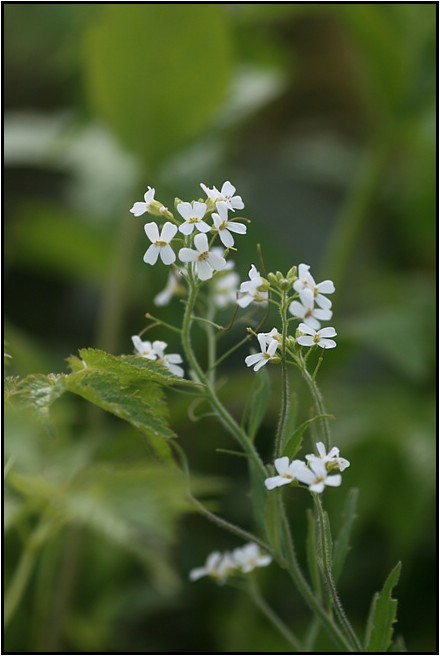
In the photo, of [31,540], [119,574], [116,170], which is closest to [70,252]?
[116,170]

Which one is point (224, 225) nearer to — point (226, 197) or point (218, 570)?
point (226, 197)

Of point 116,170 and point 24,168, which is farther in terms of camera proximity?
point 24,168

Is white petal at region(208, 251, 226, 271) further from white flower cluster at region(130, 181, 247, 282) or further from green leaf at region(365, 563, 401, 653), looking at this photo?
green leaf at region(365, 563, 401, 653)

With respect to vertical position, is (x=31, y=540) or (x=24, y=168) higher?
(x=24, y=168)

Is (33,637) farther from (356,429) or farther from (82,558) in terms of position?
(356,429)

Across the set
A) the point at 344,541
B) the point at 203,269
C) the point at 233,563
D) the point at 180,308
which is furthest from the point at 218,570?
the point at 180,308

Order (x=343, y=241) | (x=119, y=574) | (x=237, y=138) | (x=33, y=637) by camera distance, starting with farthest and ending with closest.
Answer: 1. (x=237, y=138)
2. (x=343, y=241)
3. (x=119, y=574)
4. (x=33, y=637)

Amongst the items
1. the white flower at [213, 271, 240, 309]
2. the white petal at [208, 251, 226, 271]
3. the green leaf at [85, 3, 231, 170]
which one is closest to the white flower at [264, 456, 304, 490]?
the white petal at [208, 251, 226, 271]
